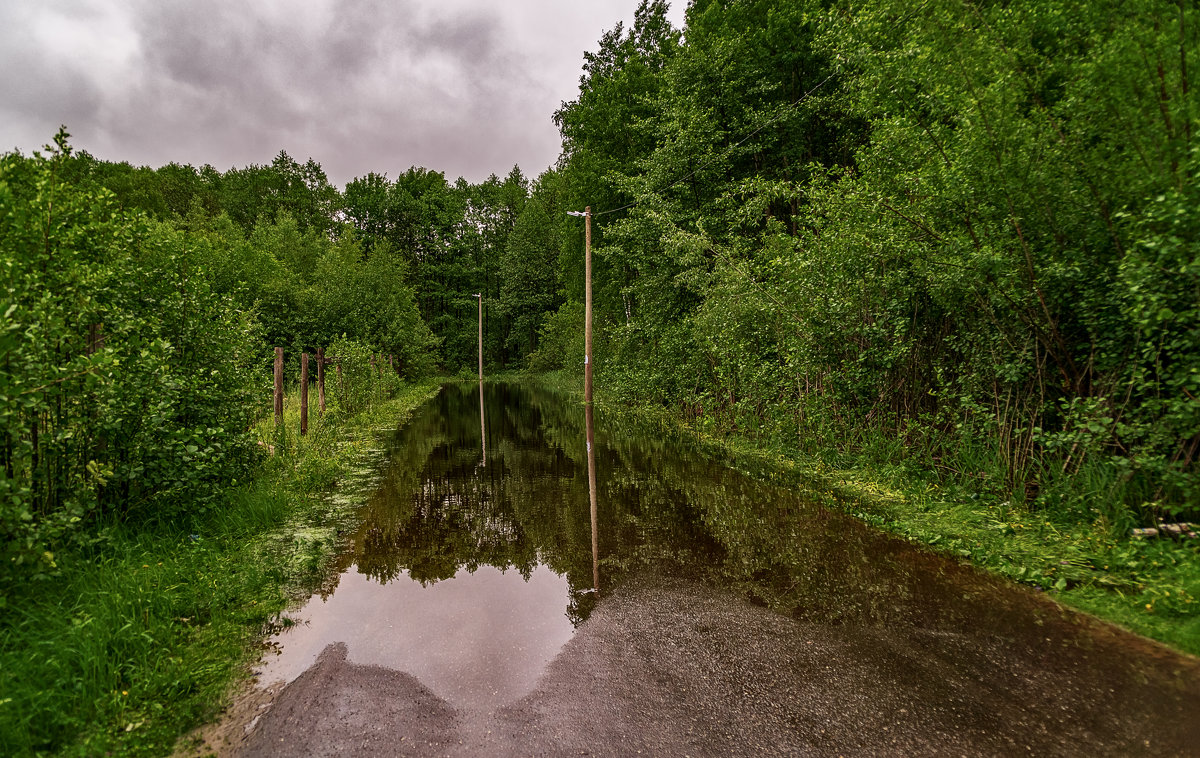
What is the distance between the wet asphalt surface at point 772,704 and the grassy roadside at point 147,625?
625 millimetres

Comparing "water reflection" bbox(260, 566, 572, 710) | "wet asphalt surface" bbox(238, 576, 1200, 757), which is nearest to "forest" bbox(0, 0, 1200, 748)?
"water reflection" bbox(260, 566, 572, 710)

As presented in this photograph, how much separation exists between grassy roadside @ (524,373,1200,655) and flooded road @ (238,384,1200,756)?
0.79 ft

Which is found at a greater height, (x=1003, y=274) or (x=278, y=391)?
(x=1003, y=274)

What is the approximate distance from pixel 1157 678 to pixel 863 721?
6.30ft

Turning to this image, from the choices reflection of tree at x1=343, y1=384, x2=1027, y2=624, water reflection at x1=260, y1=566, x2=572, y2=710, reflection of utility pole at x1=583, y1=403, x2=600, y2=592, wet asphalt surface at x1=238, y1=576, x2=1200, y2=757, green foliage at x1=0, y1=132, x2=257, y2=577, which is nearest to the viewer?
wet asphalt surface at x1=238, y1=576, x2=1200, y2=757

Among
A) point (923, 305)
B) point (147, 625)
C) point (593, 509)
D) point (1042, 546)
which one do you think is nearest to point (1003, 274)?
point (923, 305)

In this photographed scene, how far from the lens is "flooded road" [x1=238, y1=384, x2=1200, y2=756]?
2.83 m

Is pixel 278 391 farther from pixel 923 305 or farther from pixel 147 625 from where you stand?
pixel 923 305

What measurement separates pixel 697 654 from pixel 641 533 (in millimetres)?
2700

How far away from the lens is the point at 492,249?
5591cm

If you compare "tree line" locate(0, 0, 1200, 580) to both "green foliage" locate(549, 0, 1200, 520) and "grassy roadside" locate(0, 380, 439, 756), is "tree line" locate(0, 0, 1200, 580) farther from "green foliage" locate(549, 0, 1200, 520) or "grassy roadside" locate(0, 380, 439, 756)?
"grassy roadside" locate(0, 380, 439, 756)

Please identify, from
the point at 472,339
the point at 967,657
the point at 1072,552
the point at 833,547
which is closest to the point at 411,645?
the point at 967,657

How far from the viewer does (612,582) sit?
5023mm

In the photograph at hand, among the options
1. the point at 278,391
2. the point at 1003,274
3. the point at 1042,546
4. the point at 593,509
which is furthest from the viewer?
the point at 278,391
